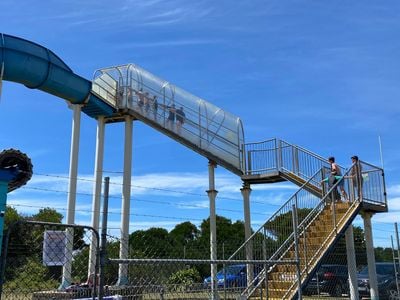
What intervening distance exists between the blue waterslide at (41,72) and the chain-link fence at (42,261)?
15.7 ft

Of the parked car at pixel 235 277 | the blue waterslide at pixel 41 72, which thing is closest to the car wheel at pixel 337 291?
the parked car at pixel 235 277

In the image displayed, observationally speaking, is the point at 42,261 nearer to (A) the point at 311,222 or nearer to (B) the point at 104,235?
(B) the point at 104,235

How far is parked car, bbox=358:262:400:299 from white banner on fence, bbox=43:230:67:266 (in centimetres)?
1475

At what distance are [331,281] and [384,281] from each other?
2.03 metres

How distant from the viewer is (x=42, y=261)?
6988 mm

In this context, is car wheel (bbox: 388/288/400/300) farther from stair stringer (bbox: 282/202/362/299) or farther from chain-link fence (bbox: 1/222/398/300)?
stair stringer (bbox: 282/202/362/299)

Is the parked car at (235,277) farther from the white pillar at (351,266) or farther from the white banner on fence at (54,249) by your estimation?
the white banner on fence at (54,249)

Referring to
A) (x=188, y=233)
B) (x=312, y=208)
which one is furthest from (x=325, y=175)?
(x=188, y=233)

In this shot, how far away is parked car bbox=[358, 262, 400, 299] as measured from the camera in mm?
18188

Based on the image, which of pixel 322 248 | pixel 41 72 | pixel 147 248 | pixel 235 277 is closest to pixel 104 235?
pixel 147 248

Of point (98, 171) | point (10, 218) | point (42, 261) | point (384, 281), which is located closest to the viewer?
point (42, 261)

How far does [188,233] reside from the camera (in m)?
64.4

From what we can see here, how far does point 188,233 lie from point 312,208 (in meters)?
50.8

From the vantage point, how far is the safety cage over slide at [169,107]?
17.9 m
